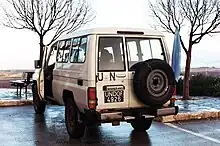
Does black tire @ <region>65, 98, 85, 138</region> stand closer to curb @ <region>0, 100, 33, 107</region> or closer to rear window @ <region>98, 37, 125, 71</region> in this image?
rear window @ <region>98, 37, 125, 71</region>

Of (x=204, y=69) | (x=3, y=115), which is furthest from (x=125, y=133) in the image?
(x=204, y=69)

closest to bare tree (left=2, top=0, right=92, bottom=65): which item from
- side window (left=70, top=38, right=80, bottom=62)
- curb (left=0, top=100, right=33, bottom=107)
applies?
curb (left=0, top=100, right=33, bottom=107)

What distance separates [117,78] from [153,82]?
0.70 meters

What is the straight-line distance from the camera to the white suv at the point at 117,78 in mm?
6855

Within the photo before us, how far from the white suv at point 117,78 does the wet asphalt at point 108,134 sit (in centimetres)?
48

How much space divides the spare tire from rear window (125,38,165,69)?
355 mm

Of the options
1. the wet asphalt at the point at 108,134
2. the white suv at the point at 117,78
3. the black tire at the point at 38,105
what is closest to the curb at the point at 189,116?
the wet asphalt at the point at 108,134

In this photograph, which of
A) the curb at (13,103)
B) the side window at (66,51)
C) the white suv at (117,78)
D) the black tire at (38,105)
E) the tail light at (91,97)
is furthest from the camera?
the curb at (13,103)

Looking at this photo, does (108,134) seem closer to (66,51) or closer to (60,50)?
(66,51)

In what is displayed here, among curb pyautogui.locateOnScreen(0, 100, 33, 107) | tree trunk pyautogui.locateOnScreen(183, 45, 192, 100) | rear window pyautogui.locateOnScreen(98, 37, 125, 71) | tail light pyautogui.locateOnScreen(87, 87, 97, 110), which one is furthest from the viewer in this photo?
tree trunk pyautogui.locateOnScreen(183, 45, 192, 100)

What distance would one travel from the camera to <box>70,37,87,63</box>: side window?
286 inches

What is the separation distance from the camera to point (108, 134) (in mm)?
8164

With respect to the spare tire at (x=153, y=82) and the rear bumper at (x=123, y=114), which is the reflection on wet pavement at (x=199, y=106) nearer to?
the rear bumper at (x=123, y=114)

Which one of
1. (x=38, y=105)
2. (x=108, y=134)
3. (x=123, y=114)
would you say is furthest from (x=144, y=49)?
(x=38, y=105)
